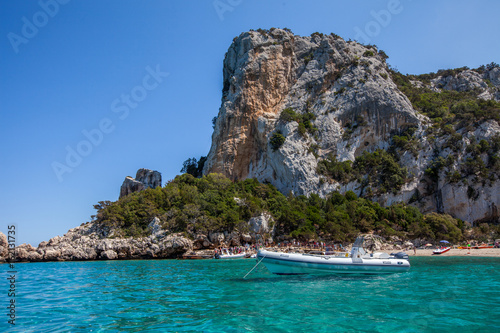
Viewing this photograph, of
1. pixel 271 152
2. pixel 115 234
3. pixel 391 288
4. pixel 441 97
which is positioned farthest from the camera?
pixel 441 97

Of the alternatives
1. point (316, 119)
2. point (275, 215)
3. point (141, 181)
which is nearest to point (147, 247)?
point (275, 215)

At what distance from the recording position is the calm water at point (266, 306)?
747cm

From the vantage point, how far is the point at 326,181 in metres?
50.0

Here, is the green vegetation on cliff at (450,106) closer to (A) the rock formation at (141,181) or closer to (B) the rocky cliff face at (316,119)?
(B) the rocky cliff face at (316,119)

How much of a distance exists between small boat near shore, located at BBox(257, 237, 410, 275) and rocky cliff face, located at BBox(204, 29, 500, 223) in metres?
33.2

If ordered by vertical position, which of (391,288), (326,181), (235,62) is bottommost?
(391,288)

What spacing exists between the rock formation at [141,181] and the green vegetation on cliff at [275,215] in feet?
67.1

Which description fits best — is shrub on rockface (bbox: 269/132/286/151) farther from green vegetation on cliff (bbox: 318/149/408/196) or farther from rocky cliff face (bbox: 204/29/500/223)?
green vegetation on cliff (bbox: 318/149/408/196)

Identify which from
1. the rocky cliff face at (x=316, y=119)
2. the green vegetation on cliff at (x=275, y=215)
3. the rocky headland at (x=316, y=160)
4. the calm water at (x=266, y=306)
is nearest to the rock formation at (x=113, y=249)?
the rocky headland at (x=316, y=160)

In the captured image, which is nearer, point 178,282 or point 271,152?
point 178,282

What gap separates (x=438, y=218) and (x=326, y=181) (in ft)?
52.7

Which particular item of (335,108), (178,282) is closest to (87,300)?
(178,282)

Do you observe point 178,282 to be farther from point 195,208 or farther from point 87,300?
point 195,208

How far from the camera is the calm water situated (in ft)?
24.5
